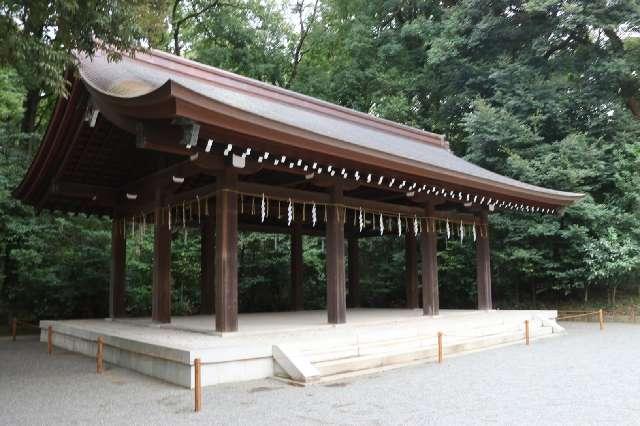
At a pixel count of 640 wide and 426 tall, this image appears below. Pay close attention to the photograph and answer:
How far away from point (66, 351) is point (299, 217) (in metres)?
5.55

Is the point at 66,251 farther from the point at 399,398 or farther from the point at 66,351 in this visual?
the point at 399,398

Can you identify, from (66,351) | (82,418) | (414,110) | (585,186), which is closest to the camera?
(82,418)

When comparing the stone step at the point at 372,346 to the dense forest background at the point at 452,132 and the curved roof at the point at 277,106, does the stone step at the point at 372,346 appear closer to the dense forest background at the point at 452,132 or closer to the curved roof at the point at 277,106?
the curved roof at the point at 277,106

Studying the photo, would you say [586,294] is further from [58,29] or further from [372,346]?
[58,29]

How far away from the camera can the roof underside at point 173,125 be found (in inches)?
235

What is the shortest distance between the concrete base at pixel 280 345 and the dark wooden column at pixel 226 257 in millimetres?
290

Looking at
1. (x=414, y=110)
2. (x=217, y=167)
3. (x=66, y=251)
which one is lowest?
(x=66, y=251)

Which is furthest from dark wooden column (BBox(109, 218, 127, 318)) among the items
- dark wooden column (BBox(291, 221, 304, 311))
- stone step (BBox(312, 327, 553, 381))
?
stone step (BBox(312, 327, 553, 381))

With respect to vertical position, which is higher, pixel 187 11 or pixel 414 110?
pixel 187 11

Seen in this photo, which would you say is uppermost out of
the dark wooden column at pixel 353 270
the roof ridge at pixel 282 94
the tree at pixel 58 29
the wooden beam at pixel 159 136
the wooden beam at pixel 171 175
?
the roof ridge at pixel 282 94

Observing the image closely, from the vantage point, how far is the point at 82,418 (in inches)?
178

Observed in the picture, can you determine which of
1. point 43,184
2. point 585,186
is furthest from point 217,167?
point 585,186

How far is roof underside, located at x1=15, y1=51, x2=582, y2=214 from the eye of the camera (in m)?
5.97

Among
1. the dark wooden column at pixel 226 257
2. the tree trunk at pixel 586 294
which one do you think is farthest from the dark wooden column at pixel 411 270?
the dark wooden column at pixel 226 257
